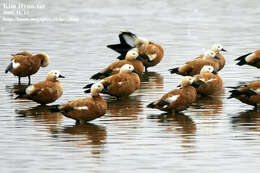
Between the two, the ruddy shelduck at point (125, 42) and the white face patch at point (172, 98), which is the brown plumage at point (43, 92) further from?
the ruddy shelduck at point (125, 42)

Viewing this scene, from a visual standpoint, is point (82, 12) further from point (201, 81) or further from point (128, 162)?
point (128, 162)

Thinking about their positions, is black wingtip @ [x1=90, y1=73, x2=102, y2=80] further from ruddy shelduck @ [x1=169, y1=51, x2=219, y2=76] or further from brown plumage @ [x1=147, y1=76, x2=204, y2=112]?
brown plumage @ [x1=147, y1=76, x2=204, y2=112]

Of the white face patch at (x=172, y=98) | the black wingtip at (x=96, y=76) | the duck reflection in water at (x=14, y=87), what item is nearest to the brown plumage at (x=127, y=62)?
the black wingtip at (x=96, y=76)

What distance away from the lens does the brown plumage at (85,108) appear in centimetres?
1265

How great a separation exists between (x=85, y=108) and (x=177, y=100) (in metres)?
1.83

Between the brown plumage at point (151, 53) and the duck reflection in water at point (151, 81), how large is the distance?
0.30 m

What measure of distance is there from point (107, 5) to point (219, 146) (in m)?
25.4

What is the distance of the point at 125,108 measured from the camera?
47.5ft

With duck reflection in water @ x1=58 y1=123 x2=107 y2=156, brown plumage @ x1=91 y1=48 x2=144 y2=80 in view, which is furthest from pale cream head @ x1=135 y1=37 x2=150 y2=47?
duck reflection in water @ x1=58 y1=123 x2=107 y2=156

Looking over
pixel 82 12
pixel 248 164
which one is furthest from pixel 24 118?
pixel 82 12

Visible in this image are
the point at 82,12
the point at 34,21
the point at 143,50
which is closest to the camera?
the point at 143,50

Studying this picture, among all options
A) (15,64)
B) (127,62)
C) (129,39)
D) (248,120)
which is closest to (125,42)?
(129,39)

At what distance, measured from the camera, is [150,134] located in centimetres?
1229

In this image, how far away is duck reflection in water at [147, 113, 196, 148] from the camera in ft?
39.2
